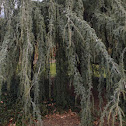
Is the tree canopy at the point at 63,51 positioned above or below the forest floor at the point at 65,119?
above

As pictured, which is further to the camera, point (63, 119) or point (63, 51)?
point (63, 119)

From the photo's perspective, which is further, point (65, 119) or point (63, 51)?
point (65, 119)

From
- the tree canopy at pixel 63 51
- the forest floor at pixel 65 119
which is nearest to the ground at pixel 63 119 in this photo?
the forest floor at pixel 65 119

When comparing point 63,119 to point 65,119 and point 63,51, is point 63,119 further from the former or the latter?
point 63,51

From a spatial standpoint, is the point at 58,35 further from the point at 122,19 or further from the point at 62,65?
the point at 122,19

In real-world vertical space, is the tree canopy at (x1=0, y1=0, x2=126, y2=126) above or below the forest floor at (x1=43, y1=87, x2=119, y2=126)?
above

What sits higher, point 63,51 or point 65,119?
point 63,51

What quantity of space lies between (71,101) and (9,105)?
1.65 m

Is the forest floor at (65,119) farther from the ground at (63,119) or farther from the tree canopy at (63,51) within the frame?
the tree canopy at (63,51)

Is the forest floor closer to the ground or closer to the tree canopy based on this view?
the ground

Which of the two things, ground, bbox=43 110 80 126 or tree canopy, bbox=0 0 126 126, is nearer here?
tree canopy, bbox=0 0 126 126

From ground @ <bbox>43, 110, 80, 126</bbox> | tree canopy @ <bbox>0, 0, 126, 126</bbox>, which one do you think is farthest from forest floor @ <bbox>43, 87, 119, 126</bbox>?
tree canopy @ <bbox>0, 0, 126, 126</bbox>

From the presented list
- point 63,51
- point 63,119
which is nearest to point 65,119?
point 63,119

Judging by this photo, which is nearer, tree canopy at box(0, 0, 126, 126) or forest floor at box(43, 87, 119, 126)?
tree canopy at box(0, 0, 126, 126)
